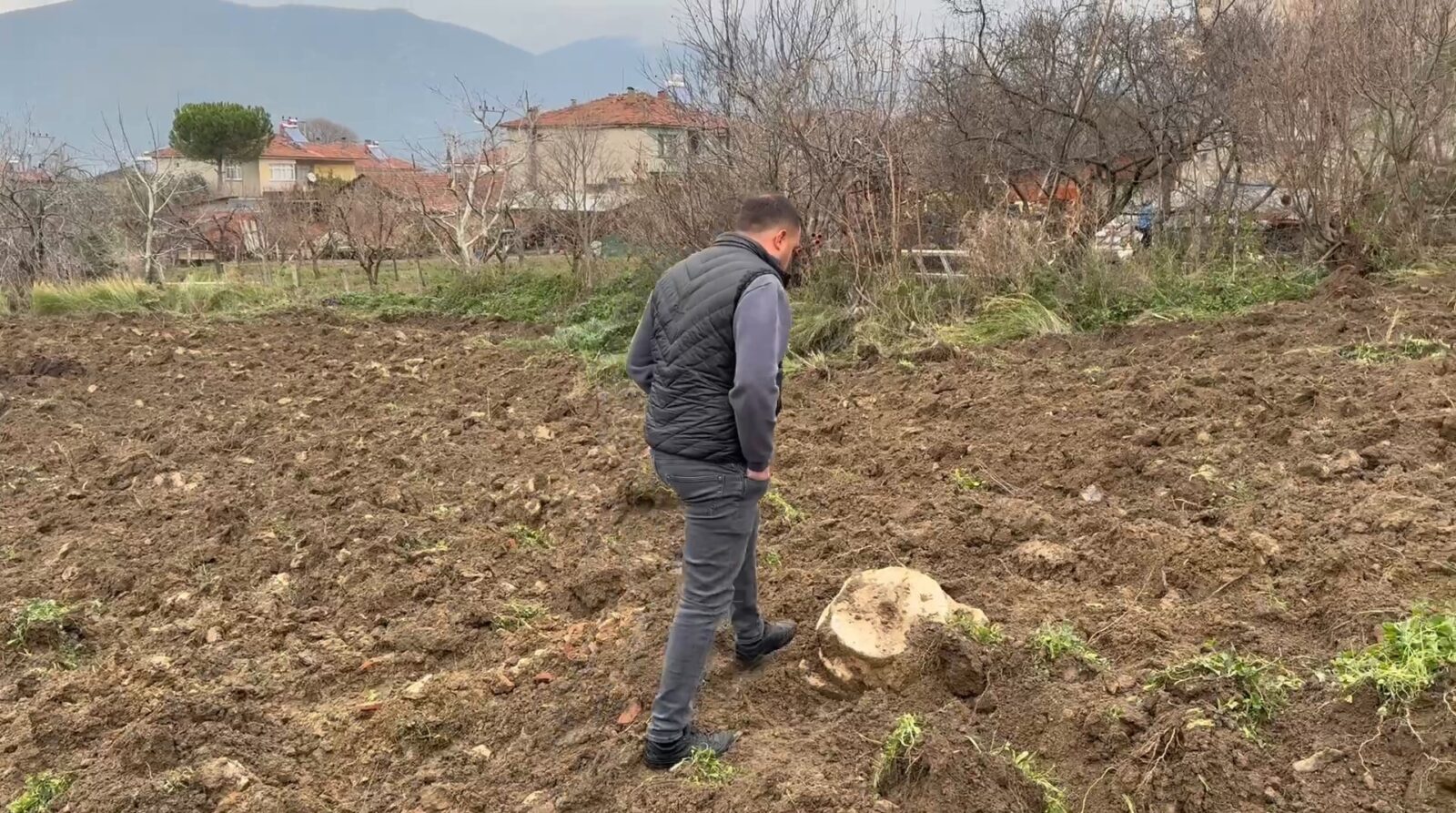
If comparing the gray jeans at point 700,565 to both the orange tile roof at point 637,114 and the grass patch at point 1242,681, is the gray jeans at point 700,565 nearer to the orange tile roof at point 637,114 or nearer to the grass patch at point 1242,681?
the grass patch at point 1242,681

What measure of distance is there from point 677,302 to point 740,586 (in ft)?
3.42

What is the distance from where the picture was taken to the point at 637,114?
2055cm

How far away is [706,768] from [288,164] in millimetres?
57935

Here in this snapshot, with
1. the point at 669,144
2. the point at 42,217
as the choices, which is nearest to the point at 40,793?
the point at 669,144

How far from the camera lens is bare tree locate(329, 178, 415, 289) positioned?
707 inches

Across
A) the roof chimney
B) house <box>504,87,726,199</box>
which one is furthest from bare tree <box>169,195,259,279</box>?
the roof chimney

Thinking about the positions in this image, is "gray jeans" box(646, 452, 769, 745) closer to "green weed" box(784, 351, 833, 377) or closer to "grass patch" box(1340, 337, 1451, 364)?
"grass patch" box(1340, 337, 1451, 364)

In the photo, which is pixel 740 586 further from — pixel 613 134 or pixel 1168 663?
pixel 613 134

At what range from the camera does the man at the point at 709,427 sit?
271 centimetres

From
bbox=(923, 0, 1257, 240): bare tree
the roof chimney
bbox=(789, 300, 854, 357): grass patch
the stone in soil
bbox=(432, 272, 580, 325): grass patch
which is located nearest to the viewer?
the stone in soil

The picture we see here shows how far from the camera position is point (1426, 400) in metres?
4.59

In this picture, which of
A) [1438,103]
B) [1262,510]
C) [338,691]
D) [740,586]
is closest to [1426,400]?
[1262,510]

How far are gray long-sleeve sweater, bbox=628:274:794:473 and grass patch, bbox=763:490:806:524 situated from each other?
2018mm

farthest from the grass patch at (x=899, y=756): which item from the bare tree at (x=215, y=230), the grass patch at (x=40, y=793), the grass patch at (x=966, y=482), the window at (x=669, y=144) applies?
Result: the bare tree at (x=215, y=230)
